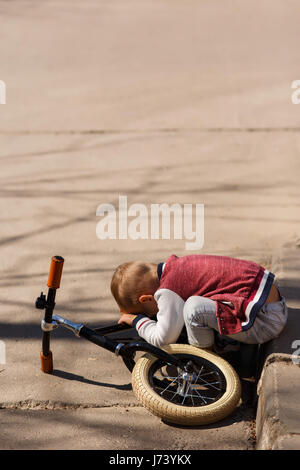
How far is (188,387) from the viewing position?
3.18 m

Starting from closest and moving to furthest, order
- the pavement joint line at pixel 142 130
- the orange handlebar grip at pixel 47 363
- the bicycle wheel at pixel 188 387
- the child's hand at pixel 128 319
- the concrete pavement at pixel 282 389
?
the concrete pavement at pixel 282 389 < the bicycle wheel at pixel 188 387 < the orange handlebar grip at pixel 47 363 < the child's hand at pixel 128 319 < the pavement joint line at pixel 142 130

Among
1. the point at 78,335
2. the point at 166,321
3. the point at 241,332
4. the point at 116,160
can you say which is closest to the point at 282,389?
the point at 241,332

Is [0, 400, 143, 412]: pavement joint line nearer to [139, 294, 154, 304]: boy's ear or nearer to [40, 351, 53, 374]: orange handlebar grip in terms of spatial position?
[40, 351, 53, 374]: orange handlebar grip

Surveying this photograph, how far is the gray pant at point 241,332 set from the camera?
3.25m

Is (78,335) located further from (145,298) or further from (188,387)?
(188,387)

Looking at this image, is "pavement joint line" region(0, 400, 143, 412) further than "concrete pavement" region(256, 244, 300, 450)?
Yes

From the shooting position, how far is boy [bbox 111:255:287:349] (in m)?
3.25

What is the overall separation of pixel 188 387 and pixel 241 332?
1.31 feet

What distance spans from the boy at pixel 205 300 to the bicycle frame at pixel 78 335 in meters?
0.18

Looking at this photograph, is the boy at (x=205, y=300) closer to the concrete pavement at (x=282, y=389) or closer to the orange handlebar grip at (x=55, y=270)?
the concrete pavement at (x=282, y=389)

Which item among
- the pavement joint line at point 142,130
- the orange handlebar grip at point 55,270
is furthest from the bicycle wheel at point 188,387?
the pavement joint line at point 142,130

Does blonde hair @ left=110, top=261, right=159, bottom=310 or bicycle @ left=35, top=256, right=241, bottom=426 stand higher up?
blonde hair @ left=110, top=261, right=159, bottom=310

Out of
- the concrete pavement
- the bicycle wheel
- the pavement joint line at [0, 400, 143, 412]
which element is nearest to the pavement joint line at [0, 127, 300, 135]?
the concrete pavement

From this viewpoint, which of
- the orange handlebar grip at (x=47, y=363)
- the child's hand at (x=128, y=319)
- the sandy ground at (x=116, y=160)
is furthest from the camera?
the child's hand at (x=128, y=319)
